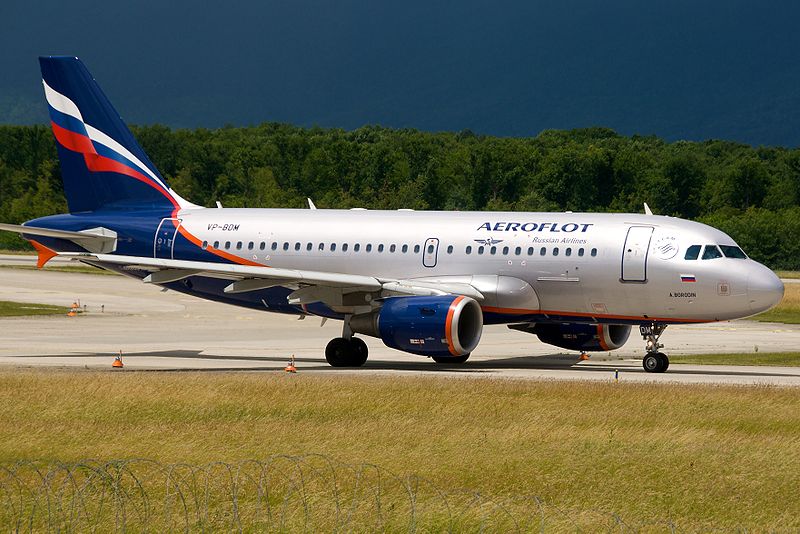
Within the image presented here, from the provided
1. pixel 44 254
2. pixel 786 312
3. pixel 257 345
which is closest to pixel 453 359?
pixel 257 345

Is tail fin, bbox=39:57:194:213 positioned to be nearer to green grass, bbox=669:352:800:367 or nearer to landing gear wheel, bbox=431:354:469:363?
landing gear wheel, bbox=431:354:469:363

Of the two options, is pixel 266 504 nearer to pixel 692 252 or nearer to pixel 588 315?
pixel 588 315

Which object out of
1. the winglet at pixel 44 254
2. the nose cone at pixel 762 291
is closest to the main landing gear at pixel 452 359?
the nose cone at pixel 762 291

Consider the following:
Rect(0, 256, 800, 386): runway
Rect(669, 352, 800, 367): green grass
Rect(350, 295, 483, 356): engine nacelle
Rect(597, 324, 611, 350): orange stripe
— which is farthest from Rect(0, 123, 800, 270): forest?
Rect(350, 295, 483, 356): engine nacelle

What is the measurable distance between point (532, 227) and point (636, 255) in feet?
9.73

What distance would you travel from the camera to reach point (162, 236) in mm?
39188

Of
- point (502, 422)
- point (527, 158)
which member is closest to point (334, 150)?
point (527, 158)

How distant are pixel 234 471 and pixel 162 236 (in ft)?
70.0

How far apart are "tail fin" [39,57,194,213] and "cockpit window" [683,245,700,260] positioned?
15.3 meters

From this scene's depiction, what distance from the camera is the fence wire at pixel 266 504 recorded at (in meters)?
15.2

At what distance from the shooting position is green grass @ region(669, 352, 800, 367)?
38562mm

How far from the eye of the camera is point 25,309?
178 ft

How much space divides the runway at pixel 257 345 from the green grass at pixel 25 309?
1325 mm

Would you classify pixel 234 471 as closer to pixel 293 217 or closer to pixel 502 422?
pixel 502 422
